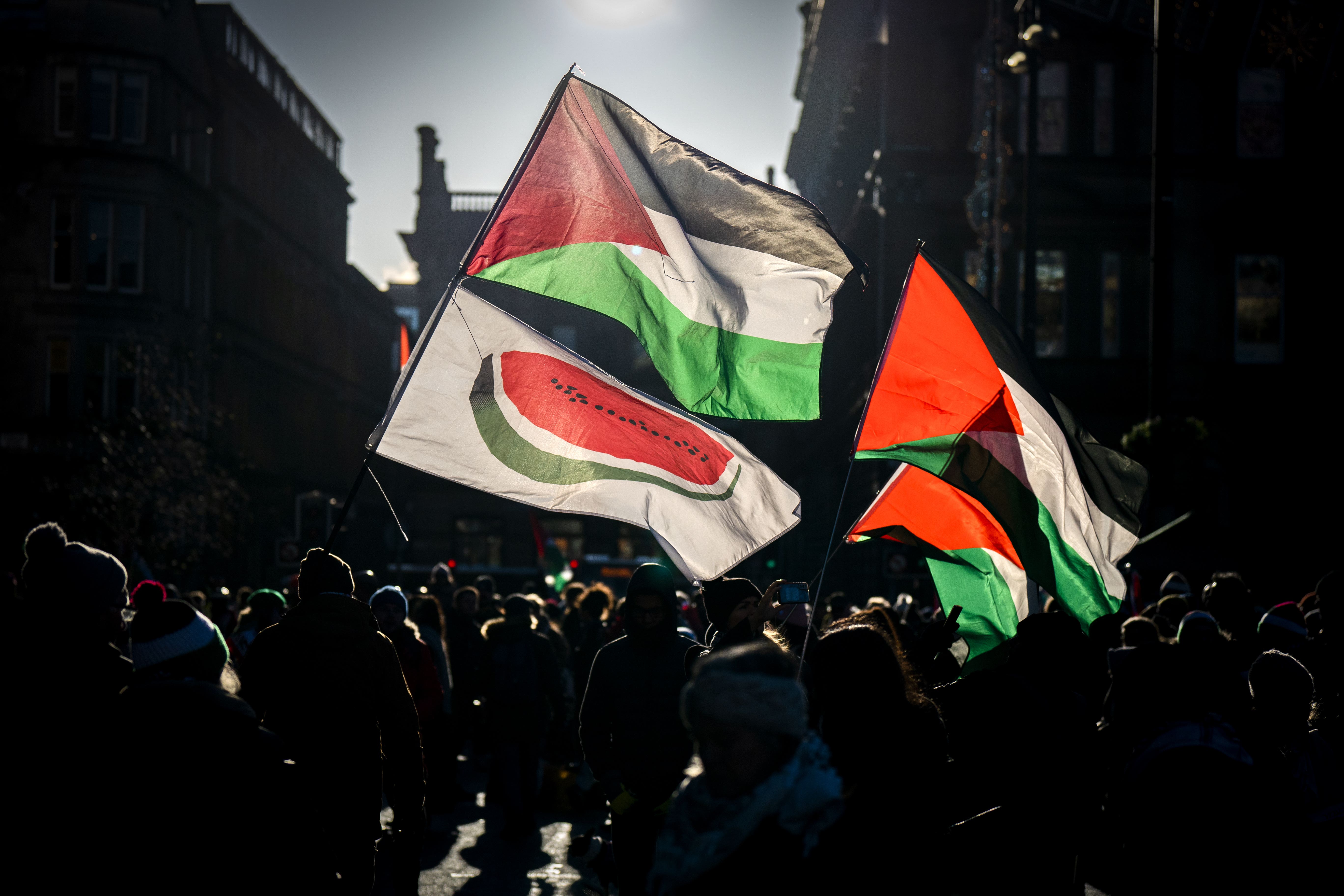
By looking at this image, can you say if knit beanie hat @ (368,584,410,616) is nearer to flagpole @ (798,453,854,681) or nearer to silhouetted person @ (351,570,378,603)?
silhouetted person @ (351,570,378,603)

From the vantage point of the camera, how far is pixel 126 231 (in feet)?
115

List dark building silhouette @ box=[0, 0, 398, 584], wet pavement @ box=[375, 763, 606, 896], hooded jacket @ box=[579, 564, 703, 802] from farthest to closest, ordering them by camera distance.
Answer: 1. dark building silhouette @ box=[0, 0, 398, 584]
2. wet pavement @ box=[375, 763, 606, 896]
3. hooded jacket @ box=[579, 564, 703, 802]

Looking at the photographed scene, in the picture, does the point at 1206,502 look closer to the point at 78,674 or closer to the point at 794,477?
the point at 794,477

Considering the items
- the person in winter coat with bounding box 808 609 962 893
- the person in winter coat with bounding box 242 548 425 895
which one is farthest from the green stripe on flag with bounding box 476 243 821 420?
the person in winter coat with bounding box 808 609 962 893

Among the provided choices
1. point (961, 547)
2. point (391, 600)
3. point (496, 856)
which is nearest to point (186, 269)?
point (391, 600)

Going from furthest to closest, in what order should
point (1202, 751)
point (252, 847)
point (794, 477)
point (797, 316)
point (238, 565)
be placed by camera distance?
point (794, 477), point (238, 565), point (797, 316), point (1202, 751), point (252, 847)

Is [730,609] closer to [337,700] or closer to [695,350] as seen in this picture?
[695,350]

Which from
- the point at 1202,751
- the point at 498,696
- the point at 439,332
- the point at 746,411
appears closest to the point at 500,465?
the point at 439,332

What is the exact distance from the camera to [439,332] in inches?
220

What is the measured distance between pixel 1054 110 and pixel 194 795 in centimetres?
2932

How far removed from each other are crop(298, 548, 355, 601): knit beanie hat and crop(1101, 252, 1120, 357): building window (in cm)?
2604

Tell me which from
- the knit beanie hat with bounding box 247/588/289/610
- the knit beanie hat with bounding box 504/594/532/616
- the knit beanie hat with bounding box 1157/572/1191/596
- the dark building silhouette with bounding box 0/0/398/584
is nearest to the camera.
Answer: the knit beanie hat with bounding box 504/594/532/616

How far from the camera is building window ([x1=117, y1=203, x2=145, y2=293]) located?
114 feet

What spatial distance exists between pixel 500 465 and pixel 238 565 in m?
36.3
